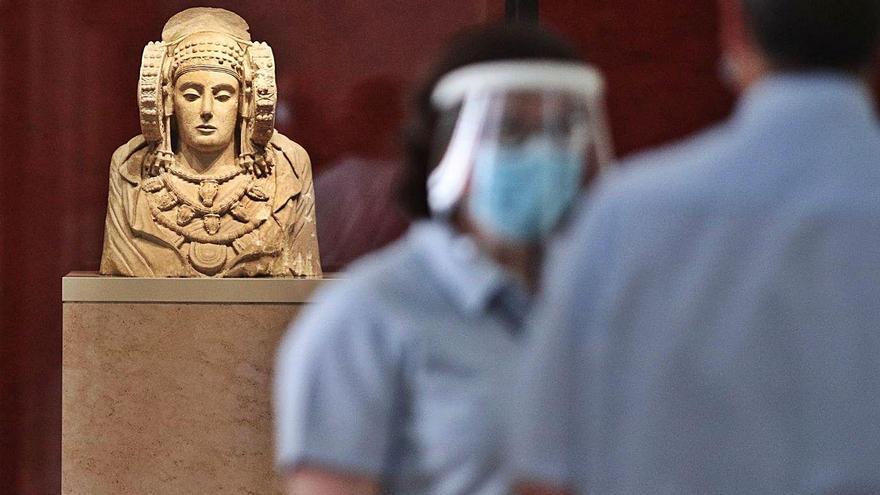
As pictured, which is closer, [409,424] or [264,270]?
[409,424]

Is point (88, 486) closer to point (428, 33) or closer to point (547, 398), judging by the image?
point (428, 33)

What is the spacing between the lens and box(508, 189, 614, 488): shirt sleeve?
5.64 ft

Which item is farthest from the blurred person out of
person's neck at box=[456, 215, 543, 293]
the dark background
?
person's neck at box=[456, 215, 543, 293]

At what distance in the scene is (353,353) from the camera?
6.66 ft

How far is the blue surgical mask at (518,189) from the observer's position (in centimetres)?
219

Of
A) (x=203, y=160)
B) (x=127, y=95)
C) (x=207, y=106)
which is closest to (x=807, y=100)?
(x=207, y=106)

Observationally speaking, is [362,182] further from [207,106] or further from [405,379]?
[405,379]

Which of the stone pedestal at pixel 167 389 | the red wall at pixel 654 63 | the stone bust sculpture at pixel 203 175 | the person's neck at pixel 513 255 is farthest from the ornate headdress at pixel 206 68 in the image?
the person's neck at pixel 513 255

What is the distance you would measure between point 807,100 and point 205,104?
413cm

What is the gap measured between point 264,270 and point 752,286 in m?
4.21

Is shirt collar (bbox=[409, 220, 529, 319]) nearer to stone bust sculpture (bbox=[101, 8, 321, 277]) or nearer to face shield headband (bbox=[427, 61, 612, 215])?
face shield headband (bbox=[427, 61, 612, 215])

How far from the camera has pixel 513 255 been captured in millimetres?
2236

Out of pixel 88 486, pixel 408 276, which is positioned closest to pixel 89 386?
pixel 88 486

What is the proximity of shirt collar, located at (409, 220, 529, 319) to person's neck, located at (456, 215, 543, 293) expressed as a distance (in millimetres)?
14
